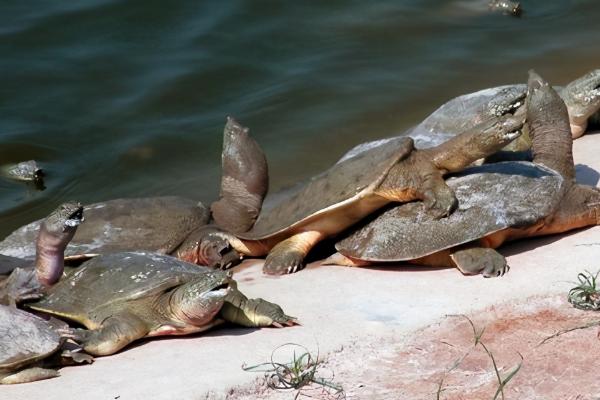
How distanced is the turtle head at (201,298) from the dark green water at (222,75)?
3055 mm

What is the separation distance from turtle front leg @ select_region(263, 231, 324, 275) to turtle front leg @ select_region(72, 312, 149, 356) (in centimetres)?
115

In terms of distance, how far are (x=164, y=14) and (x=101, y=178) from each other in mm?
3132

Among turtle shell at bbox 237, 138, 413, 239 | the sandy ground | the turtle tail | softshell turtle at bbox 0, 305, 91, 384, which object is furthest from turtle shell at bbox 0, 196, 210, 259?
softshell turtle at bbox 0, 305, 91, 384

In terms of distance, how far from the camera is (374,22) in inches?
424

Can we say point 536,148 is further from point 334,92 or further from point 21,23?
point 21,23

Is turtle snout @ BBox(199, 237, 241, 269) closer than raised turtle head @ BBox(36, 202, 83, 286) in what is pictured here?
No

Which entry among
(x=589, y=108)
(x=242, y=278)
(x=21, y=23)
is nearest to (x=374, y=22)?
(x=21, y=23)

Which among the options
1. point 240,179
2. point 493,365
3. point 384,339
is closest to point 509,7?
point 240,179

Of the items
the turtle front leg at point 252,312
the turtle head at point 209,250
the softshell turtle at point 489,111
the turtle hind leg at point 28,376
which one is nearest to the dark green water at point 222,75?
the softshell turtle at point 489,111

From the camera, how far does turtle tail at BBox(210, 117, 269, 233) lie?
21.2 feet

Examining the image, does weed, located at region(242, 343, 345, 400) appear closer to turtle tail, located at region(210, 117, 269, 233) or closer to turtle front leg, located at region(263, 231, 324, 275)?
turtle front leg, located at region(263, 231, 324, 275)

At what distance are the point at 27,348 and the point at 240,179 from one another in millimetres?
2494

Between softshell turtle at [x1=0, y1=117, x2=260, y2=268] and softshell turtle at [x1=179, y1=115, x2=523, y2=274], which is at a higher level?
softshell turtle at [x1=179, y1=115, x2=523, y2=274]

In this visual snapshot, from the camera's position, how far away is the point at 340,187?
560 centimetres
